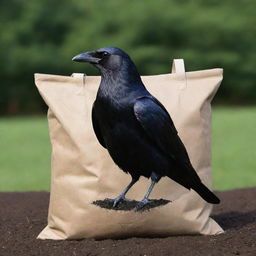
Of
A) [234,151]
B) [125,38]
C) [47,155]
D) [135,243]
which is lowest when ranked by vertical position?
[125,38]

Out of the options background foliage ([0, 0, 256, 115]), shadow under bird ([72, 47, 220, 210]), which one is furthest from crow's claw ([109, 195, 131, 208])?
background foliage ([0, 0, 256, 115])

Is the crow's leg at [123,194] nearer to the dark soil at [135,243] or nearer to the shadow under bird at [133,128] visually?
the shadow under bird at [133,128]

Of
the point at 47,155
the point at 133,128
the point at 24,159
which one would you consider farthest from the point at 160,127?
the point at 47,155

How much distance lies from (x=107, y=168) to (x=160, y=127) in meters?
0.21

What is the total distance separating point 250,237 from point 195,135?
366mm

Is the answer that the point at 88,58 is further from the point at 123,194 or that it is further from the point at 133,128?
the point at 123,194

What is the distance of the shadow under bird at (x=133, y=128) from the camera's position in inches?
90.2

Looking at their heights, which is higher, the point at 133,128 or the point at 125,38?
the point at 133,128

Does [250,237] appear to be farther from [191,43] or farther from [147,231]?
[191,43]

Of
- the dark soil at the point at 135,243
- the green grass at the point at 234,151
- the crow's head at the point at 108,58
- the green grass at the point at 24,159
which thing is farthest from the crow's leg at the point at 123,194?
the green grass at the point at 24,159

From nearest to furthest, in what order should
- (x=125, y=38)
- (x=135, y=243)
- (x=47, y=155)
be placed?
1. (x=135, y=243)
2. (x=47, y=155)
3. (x=125, y=38)

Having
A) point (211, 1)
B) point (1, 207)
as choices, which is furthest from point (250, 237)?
point (211, 1)

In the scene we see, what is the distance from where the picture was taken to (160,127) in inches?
91.1

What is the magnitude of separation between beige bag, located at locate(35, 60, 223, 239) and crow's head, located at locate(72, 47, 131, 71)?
10cm
